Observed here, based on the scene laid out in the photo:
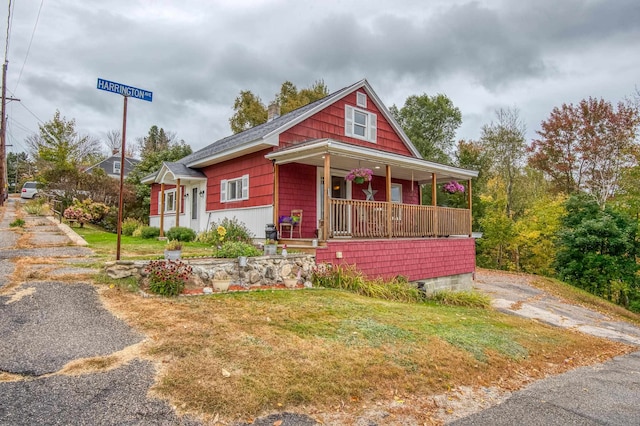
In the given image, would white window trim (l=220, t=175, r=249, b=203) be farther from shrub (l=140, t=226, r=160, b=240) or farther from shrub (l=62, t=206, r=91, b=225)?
shrub (l=62, t=206, r=91, b=225)

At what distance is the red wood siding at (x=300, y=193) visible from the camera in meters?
11.3

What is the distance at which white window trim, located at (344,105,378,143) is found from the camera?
45.2 ft

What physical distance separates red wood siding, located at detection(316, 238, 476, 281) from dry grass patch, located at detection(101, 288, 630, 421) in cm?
196

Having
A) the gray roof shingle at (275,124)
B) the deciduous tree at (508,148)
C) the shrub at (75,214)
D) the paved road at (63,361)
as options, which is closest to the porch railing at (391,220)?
the gray roof shingle at (275,124)

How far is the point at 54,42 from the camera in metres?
16.0

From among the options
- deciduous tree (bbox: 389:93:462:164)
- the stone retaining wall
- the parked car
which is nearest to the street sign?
the stone retaining wall

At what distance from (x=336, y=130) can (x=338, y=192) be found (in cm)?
224

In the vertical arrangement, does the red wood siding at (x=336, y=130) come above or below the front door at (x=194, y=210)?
above

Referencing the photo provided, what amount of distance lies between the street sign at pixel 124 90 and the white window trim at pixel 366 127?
7.88 metres

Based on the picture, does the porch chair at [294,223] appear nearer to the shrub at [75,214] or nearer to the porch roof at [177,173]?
the porch roof at [177,173]

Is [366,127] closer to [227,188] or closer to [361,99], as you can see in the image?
[361,99]

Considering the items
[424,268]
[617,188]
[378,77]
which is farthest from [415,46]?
[617,188]

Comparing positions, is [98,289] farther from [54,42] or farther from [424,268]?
[54,42]

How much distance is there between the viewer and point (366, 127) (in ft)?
47.3
